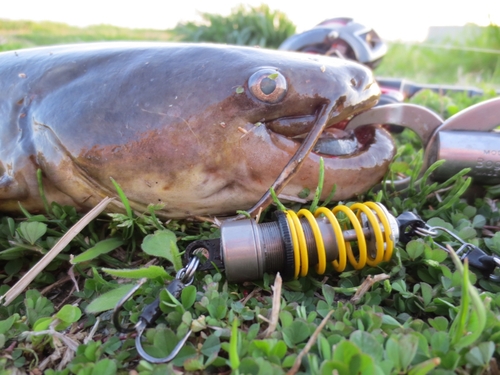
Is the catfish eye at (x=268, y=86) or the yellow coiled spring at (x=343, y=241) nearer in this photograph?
the yellow coiled spring at (x=343, y=241)

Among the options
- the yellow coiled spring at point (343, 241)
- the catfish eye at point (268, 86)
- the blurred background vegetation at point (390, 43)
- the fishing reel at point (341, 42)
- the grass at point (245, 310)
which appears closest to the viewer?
the grass at point (245, 310)

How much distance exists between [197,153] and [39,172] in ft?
1.98

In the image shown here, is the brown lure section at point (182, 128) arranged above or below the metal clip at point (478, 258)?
above

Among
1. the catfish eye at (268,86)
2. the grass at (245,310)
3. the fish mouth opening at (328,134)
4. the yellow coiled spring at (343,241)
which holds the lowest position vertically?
the grass at (245,310)

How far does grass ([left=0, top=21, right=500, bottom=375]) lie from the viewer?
0.94 meters

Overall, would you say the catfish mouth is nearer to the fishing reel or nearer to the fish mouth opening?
the fish mouth opening

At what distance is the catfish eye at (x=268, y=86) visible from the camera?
1.37 metres

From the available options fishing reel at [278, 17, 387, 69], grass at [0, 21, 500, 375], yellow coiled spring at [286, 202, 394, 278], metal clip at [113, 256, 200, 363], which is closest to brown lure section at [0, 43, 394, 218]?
grass at [0, 21, 500, 375]

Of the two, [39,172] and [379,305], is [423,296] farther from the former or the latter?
[39,172]

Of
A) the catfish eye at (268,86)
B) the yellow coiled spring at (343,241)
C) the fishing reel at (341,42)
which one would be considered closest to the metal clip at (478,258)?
the yellow coiled spring at (343,241)

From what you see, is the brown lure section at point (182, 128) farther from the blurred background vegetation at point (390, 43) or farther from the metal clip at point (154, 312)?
the blurred background vegetation at point (390, 43)

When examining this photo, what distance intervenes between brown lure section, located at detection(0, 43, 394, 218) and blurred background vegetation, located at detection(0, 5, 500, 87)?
20.1ft

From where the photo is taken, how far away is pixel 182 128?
4.59 ft

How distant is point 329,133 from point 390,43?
10.4 meters
